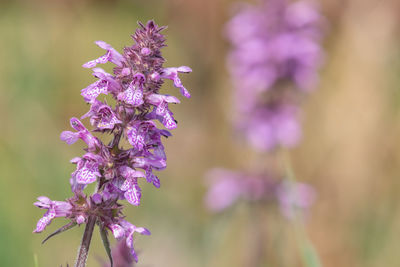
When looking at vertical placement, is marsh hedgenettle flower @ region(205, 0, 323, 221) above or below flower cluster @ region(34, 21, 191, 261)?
above

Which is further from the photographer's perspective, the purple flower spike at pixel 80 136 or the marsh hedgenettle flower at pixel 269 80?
the marsh hedgenettle flower at pixel 269 80

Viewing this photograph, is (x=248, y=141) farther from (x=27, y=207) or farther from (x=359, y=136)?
(x=359, y=136)

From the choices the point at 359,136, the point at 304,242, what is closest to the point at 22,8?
the point at 359,136

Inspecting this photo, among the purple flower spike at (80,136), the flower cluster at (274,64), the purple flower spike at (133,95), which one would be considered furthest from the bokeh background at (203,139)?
the purple flower spike at (133,95)

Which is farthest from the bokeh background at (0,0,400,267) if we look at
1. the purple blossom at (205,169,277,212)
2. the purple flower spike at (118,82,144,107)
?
the purple flower spike at (118,82,144,107)

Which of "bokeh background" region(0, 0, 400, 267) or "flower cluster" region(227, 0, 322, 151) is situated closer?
"flower cluster" region(227, 0, 322, 151)

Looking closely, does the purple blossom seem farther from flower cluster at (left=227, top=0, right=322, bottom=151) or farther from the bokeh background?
flower cluster at (left=227, top=0, right=322, bottom=151)

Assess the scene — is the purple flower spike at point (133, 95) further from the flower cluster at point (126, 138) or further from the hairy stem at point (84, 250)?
the hairy stem at point (84, 250)
